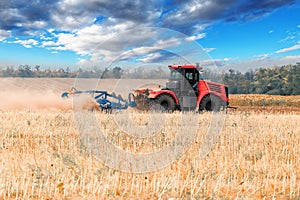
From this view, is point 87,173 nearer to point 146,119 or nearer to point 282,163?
point 282,163

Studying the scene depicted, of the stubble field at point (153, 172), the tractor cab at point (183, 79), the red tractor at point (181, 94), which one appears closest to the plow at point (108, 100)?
the red tractor at point (181, 94)

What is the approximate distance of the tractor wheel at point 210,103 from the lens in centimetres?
1452

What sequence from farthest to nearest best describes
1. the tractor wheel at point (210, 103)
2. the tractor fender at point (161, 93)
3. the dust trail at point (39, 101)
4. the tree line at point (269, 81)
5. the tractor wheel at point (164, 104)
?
1. the tree line at point (269, 81)
2. the dust trail at point (39, 101)
3. the tractor wheel at point (210, 103)
4. the tractor wheel at point (164, 104)
5. the tractor fender at point (161, 93)

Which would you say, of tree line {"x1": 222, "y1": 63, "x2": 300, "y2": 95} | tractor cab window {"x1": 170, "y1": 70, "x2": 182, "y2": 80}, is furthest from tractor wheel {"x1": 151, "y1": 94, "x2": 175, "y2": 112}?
tree line {"x1": 222, "y1": 63, "x2": 300, "y2": 95}

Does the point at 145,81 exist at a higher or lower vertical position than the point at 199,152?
higher

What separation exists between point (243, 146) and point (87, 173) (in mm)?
3852

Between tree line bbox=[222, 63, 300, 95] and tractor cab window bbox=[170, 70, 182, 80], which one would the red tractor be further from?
tree line bbox=[222, 63, 300, 95]

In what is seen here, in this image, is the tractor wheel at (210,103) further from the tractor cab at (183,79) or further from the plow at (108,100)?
the plow at (108,100)

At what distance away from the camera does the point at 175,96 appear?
47.0ft

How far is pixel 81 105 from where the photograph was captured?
15.1 meters

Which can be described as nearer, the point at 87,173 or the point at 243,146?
the point at 87,173

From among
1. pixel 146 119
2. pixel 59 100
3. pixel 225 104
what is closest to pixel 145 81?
pixel 146 119

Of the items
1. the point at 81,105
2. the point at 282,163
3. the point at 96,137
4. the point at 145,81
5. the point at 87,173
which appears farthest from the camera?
the point at 81,105

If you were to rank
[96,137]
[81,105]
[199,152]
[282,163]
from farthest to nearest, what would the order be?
1. [81,105]
2. [96,137]
3. [199,152]
4. [282,163]
